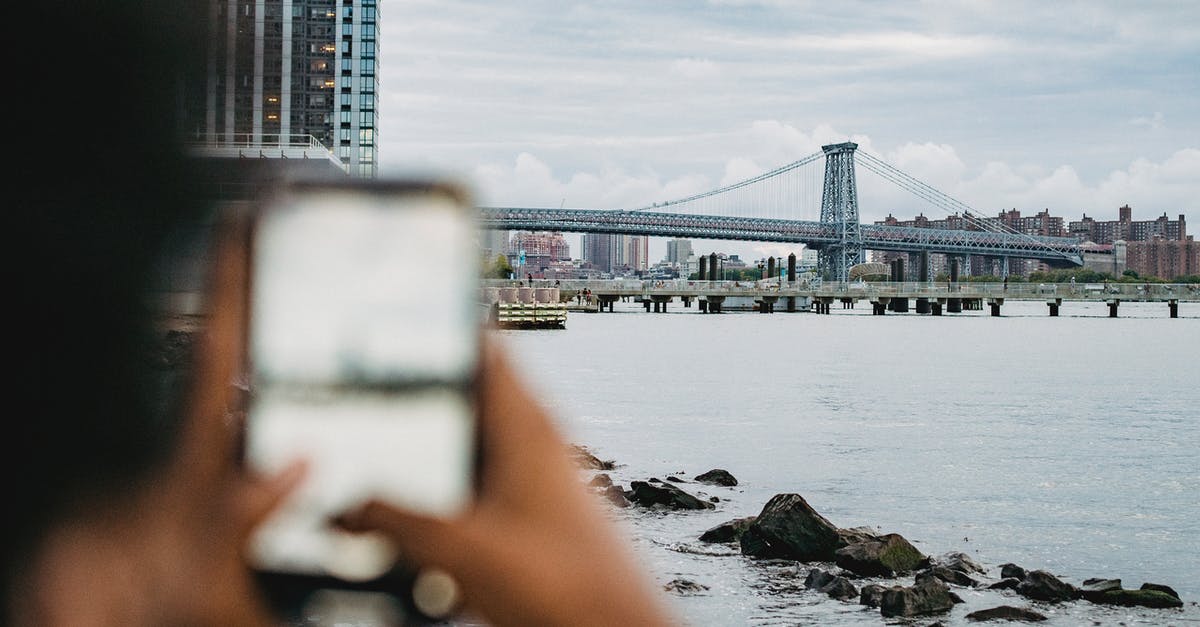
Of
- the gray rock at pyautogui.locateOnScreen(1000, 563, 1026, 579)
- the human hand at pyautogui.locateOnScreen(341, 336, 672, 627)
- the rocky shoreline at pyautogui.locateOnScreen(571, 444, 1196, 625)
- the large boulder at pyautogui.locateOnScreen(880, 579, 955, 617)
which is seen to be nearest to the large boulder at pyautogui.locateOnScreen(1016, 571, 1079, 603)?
the rocky shoreline at pyautogui.locateOnScreen(571, 444, 1196, 625)

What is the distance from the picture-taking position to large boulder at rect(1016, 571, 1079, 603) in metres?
13.0

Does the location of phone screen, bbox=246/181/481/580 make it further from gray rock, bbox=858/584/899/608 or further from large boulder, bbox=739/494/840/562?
large boulder, bbox=739/494/840/562

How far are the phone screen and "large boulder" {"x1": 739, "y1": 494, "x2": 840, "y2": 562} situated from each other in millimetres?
13899

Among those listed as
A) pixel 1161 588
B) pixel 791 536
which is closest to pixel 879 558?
pixel 791 536

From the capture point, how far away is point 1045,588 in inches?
513

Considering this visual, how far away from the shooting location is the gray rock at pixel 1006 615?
1180 cm

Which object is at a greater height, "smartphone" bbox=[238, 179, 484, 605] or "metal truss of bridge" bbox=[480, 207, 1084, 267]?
"metal truss of bridge" bbox=[480, 207, 1084, 267]

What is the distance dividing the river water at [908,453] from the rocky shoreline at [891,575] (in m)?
0.18

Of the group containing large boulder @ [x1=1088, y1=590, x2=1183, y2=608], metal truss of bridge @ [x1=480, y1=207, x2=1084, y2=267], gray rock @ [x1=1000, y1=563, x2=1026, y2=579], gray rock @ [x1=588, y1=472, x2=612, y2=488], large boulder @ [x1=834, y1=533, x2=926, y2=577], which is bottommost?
large boulder @ [x1=1088, y1=590, x2=1183, y2=608]

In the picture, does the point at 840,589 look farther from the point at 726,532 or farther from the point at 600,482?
the point at 600,482

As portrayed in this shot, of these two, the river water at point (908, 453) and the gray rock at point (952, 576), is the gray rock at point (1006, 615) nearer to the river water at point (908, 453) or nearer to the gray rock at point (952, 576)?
the river water at point (908, 453)

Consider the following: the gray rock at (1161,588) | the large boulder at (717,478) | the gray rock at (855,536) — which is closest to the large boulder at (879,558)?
the gray rock at (855,536)

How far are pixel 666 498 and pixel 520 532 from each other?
55.8ft

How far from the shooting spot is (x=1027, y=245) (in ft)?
450
